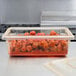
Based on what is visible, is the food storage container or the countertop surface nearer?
the countertop surface

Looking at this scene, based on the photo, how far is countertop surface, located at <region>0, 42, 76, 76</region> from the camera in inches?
41.6

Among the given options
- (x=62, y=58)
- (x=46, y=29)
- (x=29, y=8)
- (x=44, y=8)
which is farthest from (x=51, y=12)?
(x=62, y=58)

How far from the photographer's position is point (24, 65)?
117 cm

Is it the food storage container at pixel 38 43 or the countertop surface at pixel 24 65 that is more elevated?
the food storage container at pixel 38 43

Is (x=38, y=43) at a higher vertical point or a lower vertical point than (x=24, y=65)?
higher

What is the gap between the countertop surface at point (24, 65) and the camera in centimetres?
106

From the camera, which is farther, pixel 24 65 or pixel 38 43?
pixel 38 43

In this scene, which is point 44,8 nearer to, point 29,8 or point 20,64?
point 29,8

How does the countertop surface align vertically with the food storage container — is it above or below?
below

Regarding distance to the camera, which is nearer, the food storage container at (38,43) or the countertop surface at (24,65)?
the countertop surface at (24,65)

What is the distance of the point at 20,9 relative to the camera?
288cm

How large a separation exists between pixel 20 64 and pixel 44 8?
5.97ft

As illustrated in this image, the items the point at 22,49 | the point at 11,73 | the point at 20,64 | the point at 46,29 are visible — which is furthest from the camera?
the point at 46,29

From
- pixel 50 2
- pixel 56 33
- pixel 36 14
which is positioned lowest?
pixel 56 33
